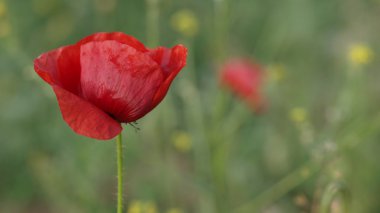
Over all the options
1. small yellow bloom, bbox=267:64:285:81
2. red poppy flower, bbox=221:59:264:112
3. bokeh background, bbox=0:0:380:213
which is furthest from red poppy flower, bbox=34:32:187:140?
small yellow bloom, bbox=267:64:285:81

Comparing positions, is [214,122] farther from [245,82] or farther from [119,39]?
[119,39]

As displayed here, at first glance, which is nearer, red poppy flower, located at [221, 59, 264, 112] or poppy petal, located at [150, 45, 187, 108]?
poppy petal, located at [150, 45, 187, 108]

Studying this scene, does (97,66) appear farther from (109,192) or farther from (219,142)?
(109,192)

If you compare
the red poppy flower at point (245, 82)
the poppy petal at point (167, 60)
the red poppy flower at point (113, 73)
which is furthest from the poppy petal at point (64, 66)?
the red poppy flower at point (245, 82)

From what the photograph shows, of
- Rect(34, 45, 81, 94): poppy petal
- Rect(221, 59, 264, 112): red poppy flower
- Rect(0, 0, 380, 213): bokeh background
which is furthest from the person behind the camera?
Rect(221, 59, 264, 112): red poppy flower

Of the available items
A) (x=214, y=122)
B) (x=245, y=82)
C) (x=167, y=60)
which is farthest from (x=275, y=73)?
(x=167, y=60)

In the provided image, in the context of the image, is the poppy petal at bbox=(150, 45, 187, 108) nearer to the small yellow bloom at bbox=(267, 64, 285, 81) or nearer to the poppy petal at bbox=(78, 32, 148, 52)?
the poppy petal at bbox=(78, 32, 148, 52)

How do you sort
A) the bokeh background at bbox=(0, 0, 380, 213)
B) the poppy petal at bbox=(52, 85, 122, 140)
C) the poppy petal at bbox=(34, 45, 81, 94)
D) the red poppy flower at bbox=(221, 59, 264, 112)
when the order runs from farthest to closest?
the red poppy flower at bbox=(221, 59, 264, 112) < the bokeh background at bbox=(0, 0, 380, 213) < the poppy petal at bbox=(34, 45, 81, 94) < the poppy petal at bbox=(52, 85, 122, 140)
